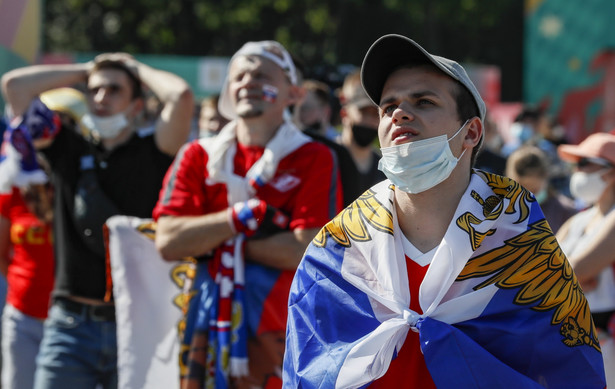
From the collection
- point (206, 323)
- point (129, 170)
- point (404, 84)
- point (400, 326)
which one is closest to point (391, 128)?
point (404, 84)

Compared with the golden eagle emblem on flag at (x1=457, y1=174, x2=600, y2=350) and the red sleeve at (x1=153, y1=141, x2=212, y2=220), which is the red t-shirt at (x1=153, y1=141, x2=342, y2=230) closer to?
the red sleeve at (x1=153, y1=141, x2=212, y2=220)

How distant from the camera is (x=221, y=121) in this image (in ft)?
21.0

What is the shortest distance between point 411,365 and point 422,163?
0.62 metres

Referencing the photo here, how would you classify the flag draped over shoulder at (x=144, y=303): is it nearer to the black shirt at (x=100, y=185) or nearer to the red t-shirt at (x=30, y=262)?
the black shirt at (x=100, y=185)

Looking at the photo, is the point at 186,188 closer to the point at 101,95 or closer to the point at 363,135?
the point at 101,95

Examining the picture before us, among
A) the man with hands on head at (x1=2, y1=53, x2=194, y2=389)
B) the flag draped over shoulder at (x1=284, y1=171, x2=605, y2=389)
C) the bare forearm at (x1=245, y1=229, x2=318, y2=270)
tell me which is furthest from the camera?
the man with hands on head at (x1=2, y1=53, x2=194, y2=389)

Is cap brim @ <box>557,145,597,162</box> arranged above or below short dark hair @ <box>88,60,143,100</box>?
below

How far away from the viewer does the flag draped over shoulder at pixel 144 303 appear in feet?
14.3

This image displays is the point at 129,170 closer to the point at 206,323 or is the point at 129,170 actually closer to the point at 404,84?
the point at 206,323

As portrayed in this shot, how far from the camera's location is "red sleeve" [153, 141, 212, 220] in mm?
4027

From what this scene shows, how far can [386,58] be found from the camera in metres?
2.90

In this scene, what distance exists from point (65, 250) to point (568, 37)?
60.0 ft

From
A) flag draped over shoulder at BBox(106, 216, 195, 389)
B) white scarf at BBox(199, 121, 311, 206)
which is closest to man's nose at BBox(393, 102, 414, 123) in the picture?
white scarf at BBox(199, 121, 311, 206)

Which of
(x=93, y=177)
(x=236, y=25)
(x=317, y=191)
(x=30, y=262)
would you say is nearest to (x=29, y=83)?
(x=93, y=177)
